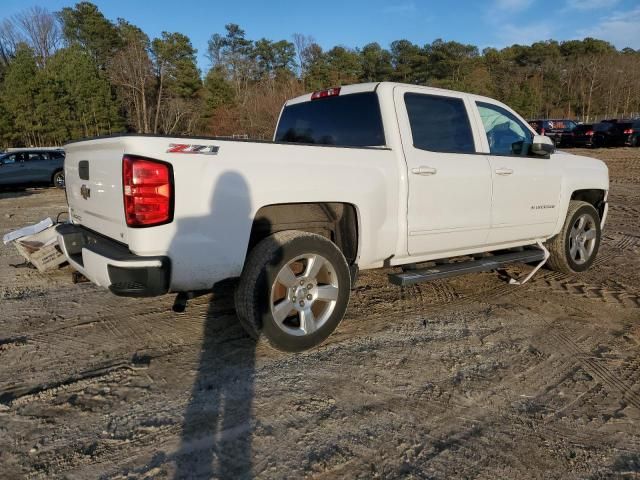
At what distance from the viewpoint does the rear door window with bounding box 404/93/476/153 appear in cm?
386

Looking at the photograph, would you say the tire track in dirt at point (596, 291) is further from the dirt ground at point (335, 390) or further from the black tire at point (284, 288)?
the black tire at point (284, 288)

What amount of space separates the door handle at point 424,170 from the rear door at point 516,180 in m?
0.79

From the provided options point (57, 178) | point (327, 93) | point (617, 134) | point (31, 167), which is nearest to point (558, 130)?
point (617, 134)

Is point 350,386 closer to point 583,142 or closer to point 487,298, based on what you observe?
point 487,298

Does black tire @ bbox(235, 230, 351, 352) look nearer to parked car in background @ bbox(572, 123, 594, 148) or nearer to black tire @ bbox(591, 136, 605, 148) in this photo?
parked car in background @ bbox(572, 123, 594, 148)

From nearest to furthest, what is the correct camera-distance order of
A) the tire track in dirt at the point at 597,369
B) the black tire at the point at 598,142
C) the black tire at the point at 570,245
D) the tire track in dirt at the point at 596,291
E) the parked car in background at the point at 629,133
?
the tire track in dirt at the point at 597,369 < the tire track in dirt at the point at 596,291 < the black tire at the point at 570,245 < the parked car in background at the point at 629,133 < the black tire at the point at 598,142

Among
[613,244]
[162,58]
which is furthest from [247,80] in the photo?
[613,244]

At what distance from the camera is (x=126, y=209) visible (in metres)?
2.69

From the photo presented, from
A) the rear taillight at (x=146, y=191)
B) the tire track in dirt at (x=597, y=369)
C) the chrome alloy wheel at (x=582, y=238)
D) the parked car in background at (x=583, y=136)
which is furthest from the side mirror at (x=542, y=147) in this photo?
the parked car in background at (x=583, y=136)

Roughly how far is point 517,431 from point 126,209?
253 cm

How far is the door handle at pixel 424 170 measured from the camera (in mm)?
3644

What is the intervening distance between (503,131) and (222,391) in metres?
3.70

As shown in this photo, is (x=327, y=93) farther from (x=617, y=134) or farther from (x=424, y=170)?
(x=617, y=134)

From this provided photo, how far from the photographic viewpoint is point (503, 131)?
467 cm
